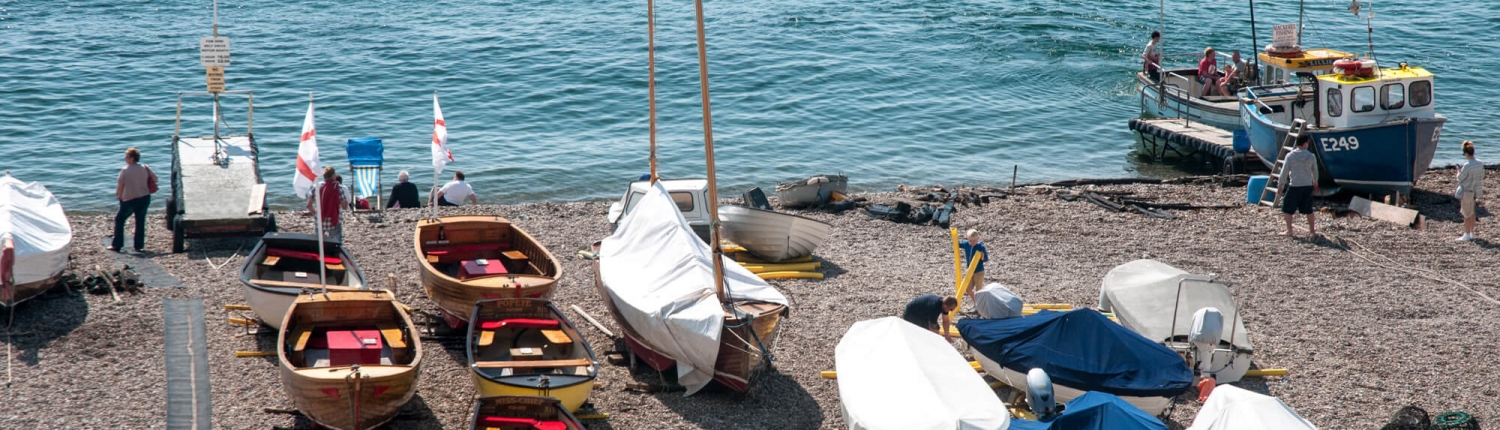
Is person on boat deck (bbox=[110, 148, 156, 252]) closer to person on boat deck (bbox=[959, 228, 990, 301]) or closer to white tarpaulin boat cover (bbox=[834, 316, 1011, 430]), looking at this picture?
white tarpaulin boat cover (bbox=[834, 316, 1011, 430])

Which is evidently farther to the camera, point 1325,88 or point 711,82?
point 711,82

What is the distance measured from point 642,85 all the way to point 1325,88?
21032mm

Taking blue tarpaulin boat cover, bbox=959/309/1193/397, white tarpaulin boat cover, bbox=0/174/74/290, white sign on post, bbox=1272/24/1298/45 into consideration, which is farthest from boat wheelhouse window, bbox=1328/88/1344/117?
white tarpaulin boat cover, bbox=0/174/74/290

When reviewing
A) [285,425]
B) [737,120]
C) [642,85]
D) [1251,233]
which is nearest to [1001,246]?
[1251,233]

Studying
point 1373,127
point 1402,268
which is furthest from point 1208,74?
point 1402,268

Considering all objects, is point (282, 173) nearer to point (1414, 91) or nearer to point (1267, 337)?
point (1267, 337)

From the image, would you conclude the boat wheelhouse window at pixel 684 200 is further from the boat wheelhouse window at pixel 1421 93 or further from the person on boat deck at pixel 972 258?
the boat wheelhouse window at pixel 1421 93

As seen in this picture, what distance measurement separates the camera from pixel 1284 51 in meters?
24.7

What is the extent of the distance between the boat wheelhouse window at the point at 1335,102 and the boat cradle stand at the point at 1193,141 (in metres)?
3.78

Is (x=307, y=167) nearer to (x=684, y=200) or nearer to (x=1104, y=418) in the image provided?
(x=684, y=200)

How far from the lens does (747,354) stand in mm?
11531

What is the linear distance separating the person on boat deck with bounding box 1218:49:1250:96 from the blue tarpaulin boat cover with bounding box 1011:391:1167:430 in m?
20.8

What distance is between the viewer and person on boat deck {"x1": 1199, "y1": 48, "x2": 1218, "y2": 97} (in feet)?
92.5

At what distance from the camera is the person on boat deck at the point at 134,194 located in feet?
52.3
